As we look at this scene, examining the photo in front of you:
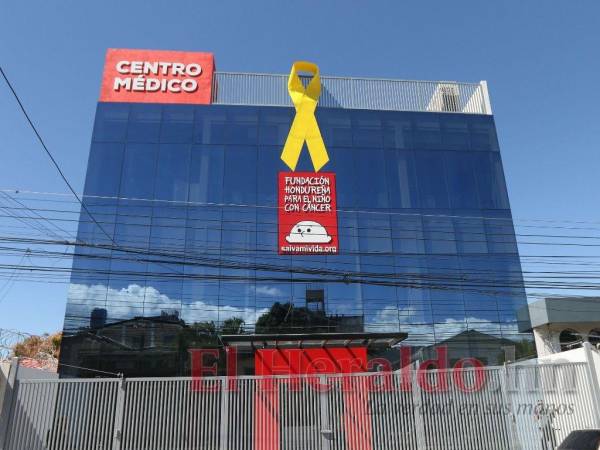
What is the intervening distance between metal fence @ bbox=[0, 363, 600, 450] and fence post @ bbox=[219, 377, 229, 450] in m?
0.03

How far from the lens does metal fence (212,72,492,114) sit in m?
30.6

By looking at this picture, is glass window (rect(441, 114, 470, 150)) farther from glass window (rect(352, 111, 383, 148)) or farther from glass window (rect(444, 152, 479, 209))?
glass window (rect(352, 111, 383, 148))

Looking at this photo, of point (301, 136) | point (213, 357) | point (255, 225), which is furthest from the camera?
point (301, 136)

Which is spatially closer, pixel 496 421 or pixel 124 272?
pixel 496 421

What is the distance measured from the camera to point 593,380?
12.0 metres

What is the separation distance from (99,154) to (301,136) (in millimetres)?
12562

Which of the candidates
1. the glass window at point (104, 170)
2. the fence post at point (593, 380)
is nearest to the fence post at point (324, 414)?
the fence post at point (593, 380)

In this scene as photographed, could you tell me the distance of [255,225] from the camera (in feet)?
89.1

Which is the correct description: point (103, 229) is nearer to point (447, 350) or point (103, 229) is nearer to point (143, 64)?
point (143, 64)

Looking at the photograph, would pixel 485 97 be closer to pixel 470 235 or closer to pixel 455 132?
pixel 455 132

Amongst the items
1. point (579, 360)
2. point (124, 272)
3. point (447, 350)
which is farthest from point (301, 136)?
point (579, 360)

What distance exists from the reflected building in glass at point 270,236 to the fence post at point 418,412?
12.2 meters

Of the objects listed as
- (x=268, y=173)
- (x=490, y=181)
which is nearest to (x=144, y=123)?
(x=268, y=173)

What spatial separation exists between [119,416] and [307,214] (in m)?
17.3
